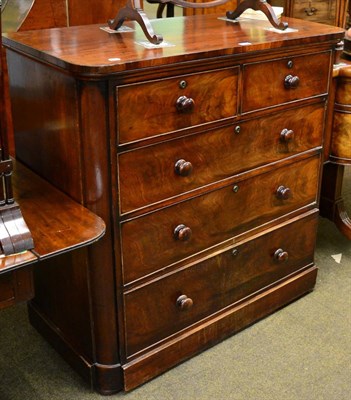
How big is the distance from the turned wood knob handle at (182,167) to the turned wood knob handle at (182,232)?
19 cm

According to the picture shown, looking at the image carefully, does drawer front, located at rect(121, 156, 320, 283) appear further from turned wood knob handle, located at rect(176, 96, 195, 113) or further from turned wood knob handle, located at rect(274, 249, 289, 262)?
turned wood knob handle, located at rect(176, 96, 195, 113)

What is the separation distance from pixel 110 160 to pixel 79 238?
259 mm

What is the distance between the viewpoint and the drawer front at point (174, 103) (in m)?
1.70

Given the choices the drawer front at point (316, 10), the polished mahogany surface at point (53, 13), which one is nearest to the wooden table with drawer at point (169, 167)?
the polished mahogany surface at point (53, 13)

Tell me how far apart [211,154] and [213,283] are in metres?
0.49

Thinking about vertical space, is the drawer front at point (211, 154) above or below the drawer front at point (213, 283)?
above

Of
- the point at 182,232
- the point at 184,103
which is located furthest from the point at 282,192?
the point at 184,103

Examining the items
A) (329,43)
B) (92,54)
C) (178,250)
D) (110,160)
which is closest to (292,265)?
(178,250)

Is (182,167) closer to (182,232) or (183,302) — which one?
(182,232)

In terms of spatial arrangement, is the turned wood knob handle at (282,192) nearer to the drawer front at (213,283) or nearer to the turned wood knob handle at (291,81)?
the drawer front at (213,283)

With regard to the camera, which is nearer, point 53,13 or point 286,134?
point 286,134

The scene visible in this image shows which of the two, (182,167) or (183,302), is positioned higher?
(182,167)

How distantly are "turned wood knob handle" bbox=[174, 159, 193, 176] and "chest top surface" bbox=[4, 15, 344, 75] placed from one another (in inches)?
12.5

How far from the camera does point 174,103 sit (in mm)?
1800
